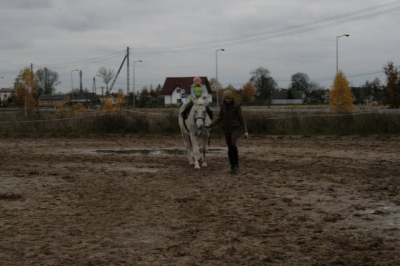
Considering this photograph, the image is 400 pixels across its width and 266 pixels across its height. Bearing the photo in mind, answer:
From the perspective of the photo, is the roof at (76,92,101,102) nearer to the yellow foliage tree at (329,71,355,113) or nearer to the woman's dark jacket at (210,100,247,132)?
the yellow foliage tree at (329,71,355,113)

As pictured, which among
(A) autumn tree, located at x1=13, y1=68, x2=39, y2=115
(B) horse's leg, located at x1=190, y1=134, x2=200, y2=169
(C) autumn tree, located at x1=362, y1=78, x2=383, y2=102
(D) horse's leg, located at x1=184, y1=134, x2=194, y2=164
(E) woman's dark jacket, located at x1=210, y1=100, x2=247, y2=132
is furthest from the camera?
(C) autumn tree, located at x1=362, y1=78, x2=383, y2=102

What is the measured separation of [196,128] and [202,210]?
4.81 m

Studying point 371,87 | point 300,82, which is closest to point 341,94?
point 371,87

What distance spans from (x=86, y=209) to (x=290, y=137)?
48.0 feet

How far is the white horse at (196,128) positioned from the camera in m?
12.3

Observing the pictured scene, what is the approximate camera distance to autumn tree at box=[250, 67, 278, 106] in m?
95.6

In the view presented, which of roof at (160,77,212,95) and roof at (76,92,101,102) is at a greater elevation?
roof at (160,77,212,95)

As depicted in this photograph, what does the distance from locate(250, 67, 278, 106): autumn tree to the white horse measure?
81.5 m

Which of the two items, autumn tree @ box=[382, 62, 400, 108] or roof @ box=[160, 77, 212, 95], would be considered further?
roof @ box=[160, 77, 212, 95]

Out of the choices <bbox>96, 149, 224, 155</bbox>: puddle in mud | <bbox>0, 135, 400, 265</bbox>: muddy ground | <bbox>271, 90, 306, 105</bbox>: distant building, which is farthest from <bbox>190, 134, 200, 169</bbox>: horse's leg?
<bbox>271, 90, 306, 105</bbox>: distant building

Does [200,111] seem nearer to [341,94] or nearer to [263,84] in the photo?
[341,94]

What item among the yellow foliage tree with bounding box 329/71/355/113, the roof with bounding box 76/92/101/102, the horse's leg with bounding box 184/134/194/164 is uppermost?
the roof with bounding box 76/92/101/102

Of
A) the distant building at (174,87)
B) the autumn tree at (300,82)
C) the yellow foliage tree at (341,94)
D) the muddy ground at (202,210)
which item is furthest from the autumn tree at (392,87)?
the autumn tree at (300,82)

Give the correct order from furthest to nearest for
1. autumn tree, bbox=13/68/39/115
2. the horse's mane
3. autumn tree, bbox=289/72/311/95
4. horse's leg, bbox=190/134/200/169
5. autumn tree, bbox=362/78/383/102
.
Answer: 1. autumn tree, bbox=289/72/311/95
2. autumn tree, bbox=362/78/383/102
3. autumn tree, bbox=13/68/39/115
4. horse's leg, bbox=190/134/200/169
5. the horse's mane
